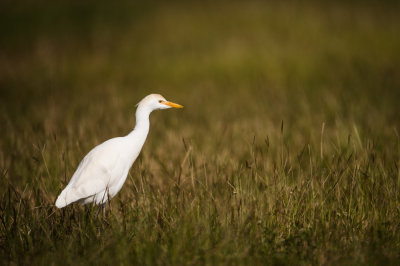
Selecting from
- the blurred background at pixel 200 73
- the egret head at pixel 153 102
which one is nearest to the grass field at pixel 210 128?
the blurred background at pixel 200 73

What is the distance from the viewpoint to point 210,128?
22.7 ft

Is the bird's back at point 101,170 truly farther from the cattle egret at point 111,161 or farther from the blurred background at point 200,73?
the blurred background at point 200,73

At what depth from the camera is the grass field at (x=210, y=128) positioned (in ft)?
10.4

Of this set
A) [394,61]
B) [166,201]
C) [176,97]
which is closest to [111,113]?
[176,97]

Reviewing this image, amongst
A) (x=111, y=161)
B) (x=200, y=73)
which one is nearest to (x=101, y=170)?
(x=111, y=161)

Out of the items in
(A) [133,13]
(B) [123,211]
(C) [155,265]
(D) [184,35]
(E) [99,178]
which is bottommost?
(C) [155,265]

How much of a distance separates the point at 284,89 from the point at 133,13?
31.7 ft

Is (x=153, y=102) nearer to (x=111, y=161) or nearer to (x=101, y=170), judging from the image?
(x=111, y=161)

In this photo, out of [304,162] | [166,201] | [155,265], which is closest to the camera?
[155,265]

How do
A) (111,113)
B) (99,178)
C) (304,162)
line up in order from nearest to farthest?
(99,178) → (304,162) → (111,113)

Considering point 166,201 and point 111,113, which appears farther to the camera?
point 111,113

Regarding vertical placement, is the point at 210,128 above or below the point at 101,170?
below

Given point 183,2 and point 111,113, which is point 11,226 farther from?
point 183,2

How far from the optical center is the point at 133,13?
1692 centimetres
